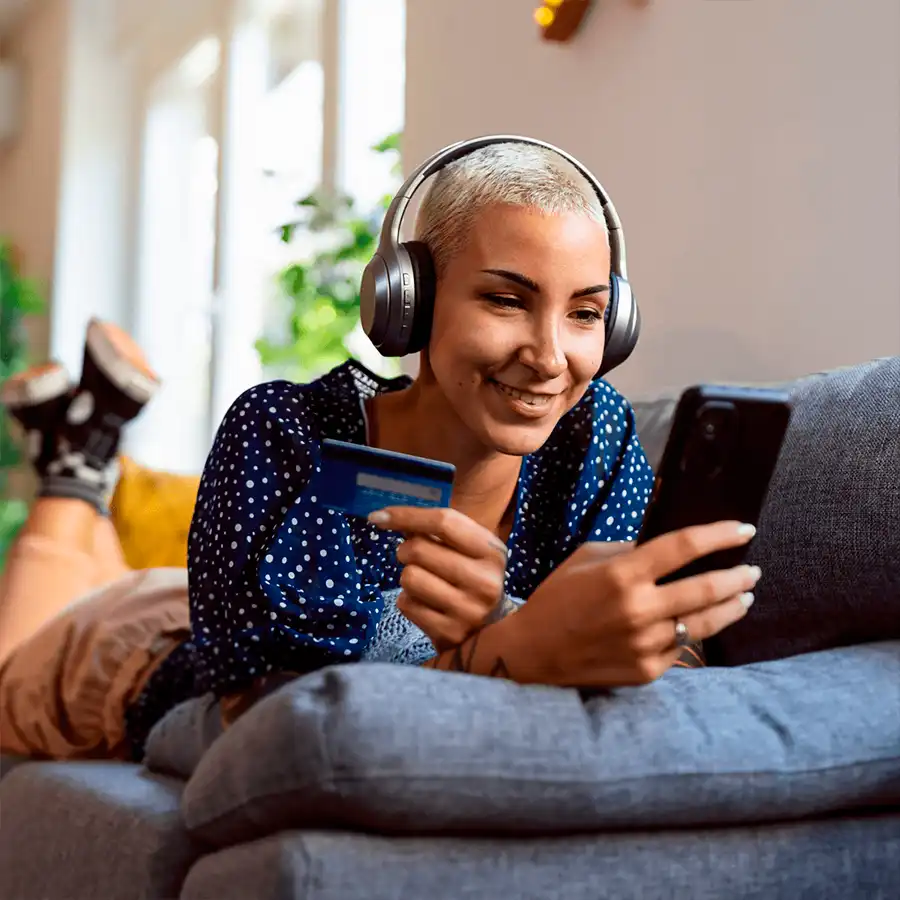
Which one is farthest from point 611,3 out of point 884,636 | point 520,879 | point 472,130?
point 520,879

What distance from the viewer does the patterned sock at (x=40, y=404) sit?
2854 millimetres

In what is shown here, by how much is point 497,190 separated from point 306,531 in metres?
0.34

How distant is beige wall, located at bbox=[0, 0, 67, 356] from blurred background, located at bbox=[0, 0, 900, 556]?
0.7 inches

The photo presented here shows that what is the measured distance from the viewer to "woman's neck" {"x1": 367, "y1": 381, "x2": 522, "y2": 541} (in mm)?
1219

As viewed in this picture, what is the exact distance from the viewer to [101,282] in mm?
5512

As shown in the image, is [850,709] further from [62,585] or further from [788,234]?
[62,585]

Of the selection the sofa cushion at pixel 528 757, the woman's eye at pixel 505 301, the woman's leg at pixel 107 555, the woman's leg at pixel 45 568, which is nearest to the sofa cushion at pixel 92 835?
the sofa cushion at pixel 528 757

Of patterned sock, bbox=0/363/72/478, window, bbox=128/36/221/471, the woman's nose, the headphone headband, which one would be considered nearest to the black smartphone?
the woman's nose

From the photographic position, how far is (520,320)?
3.57 ft

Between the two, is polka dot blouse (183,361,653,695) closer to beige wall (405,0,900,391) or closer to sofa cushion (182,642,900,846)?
sofa cushion (182,642,900,846)

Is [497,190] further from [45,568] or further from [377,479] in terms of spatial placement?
[45,568]

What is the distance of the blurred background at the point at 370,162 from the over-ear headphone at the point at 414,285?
0.65 metres

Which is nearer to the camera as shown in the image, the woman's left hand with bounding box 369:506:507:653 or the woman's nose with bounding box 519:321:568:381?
the woman's left hand with bounding box 369:506:507:653

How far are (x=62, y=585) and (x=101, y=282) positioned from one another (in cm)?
326
